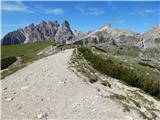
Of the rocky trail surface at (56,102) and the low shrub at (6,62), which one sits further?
the low shrub at (6,62)

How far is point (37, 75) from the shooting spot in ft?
101

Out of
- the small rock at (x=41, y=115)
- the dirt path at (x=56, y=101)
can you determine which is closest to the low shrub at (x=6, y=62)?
the dirt path at (x=56, y=101)

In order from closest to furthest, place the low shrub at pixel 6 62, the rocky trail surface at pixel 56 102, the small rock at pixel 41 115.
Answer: the small rock at pixel 41 115
the rocky trail surface at pixel 56 102
the low shrub at pixel 6 62

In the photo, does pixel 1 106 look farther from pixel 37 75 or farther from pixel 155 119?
pixel 155 119

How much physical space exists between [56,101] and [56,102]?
209 mm

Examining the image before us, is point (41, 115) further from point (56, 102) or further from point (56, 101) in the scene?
point (56, 101)

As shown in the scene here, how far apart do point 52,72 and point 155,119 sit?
513 inches

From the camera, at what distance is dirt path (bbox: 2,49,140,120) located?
65.7 ft

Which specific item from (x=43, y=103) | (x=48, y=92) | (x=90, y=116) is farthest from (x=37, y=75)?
(x=90, y=116)

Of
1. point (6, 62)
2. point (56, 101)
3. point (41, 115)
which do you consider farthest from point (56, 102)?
point (6, 62)

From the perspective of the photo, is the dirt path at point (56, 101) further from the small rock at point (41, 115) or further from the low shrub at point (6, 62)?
the low shrub at point (6, 62)

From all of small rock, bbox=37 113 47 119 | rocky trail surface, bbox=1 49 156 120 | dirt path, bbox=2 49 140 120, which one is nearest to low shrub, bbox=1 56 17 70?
dirt path, bbox=2 49 140 120

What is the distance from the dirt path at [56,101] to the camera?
20.0m

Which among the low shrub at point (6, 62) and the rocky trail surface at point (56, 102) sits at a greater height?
the rocky trail surface at point (56, 102)
